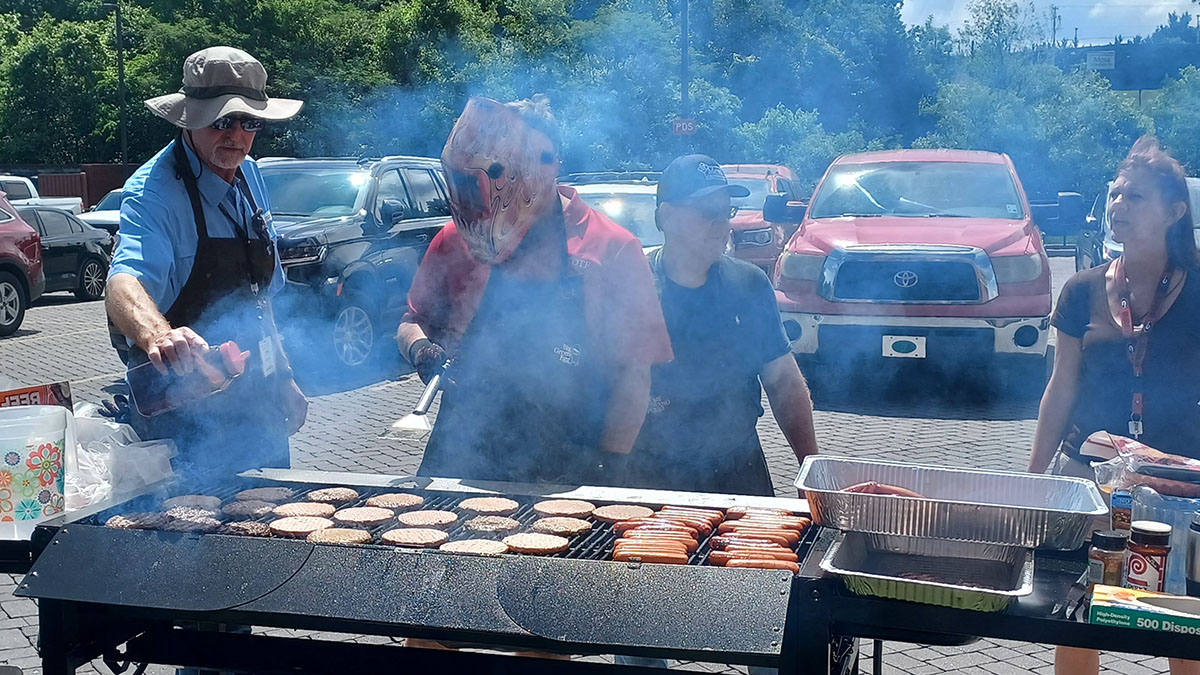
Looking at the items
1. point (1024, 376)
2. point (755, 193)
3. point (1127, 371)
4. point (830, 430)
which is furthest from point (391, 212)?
point (1127, 371)

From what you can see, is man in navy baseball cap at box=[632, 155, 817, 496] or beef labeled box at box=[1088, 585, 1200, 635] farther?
man in navy baseball cap at box=[632, 155, 817, 496]

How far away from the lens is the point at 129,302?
8.95ft

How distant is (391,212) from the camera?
345 inches

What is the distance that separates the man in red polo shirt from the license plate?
4802mm

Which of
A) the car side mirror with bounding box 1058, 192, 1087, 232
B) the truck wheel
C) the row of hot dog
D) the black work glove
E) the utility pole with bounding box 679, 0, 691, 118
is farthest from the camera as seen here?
the truck wheel

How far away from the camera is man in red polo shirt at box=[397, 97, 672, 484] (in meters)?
2.84

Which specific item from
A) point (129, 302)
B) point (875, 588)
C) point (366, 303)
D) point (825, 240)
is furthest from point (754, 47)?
point (875, 588)

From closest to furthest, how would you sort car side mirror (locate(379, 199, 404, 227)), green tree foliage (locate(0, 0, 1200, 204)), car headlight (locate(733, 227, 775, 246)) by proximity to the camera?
green tree foliage (locate(0, 0, 1200, 204)), car side mirror (locate(379, 199, 404, 227)), car headlight (locate(733, 227, 775, 246))

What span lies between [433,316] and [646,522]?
3.20 ft

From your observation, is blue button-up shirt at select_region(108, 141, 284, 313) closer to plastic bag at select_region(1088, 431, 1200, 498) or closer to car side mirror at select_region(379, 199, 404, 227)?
plastic bag at select_region(1088, 431, 1200, 498)

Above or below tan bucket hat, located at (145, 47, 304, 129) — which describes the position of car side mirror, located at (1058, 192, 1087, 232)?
below

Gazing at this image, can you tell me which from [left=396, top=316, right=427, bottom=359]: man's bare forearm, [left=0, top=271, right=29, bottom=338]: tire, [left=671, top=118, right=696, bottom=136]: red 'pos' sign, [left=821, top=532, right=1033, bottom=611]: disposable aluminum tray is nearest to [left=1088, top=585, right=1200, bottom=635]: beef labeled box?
[left=821, top=532, right=1033, bottom=611]: disposable aluminum tray

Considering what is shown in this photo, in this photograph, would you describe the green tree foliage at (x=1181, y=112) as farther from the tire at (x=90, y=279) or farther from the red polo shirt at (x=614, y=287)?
the tire at (x=90, y=279)

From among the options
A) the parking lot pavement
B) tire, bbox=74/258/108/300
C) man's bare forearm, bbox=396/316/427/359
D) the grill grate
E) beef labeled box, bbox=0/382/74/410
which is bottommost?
the parking lot pavement
